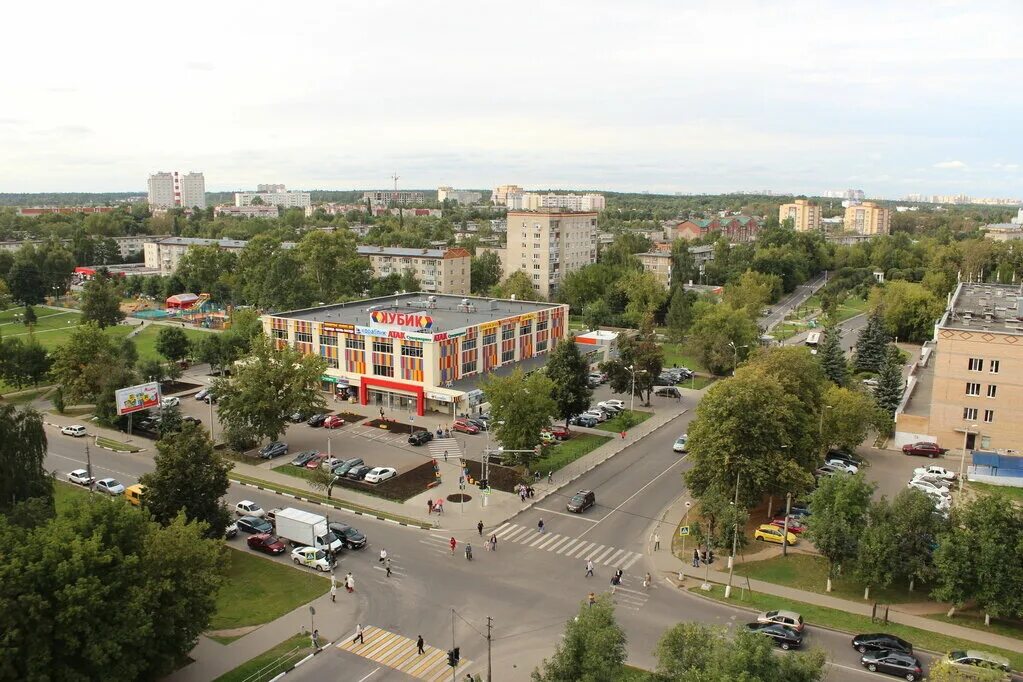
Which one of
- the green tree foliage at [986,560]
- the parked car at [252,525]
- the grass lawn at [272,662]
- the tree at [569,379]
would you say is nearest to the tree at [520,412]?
the tree at [569,379]

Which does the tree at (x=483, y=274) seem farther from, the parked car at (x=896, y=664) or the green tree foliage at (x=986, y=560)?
the parked car at (x=896, y=664)

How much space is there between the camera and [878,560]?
31594mm

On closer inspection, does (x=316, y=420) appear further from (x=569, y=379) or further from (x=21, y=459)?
(x=21, y=459)

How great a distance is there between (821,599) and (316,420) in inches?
1514

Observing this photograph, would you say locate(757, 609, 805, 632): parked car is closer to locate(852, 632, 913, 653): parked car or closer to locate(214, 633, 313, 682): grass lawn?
locate(852, 632, 913, 653): parked car

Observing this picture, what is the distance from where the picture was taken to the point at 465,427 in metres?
57.1

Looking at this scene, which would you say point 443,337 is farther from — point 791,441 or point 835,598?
point 835,598

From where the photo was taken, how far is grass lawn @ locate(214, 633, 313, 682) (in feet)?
90.5

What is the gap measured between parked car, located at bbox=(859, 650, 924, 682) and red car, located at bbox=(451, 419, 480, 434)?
3283 cm

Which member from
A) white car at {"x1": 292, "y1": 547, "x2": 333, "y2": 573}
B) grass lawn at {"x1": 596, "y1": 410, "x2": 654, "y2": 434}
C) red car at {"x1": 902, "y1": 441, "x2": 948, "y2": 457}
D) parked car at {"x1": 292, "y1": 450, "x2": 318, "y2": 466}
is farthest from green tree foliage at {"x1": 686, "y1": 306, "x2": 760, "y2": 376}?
white car at {"x1": 292, "y1": 547, "x2": 333, "y2": 573}

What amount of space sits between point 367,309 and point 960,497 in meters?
55.1

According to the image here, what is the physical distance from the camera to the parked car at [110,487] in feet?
147

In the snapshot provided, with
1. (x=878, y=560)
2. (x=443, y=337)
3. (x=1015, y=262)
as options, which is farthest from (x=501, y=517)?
(x=1015, y=262)

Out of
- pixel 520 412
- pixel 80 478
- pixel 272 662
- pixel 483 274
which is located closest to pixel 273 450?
pixel 80 478
